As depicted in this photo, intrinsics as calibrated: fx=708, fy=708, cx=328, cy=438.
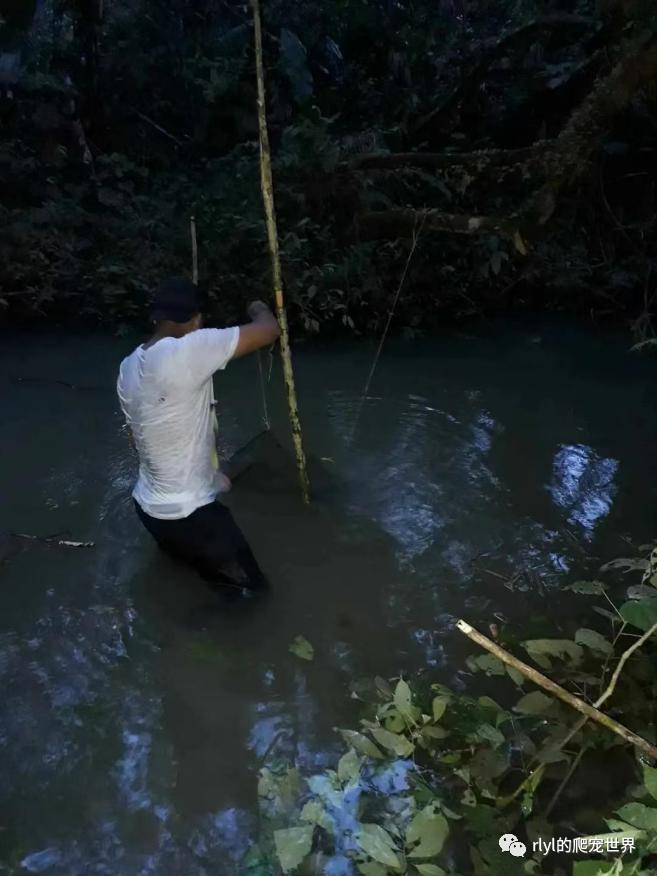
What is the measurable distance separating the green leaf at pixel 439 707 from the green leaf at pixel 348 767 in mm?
389

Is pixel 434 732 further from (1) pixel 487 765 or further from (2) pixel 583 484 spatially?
(2) pixel 583 484

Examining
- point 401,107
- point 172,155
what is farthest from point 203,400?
point 172,155

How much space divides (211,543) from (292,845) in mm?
1519

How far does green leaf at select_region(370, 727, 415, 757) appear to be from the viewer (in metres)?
2.92

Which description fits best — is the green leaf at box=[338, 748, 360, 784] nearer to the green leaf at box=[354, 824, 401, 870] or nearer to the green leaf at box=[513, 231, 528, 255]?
the green leaf at box=[354, 824, 401, 870]

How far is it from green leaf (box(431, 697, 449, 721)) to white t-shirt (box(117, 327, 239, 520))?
1.51m

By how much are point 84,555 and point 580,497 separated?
132 inches

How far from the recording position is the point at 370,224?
25.6ft

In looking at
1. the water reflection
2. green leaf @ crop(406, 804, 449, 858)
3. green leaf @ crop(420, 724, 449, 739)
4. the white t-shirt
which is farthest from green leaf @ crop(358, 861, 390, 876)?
the water reflection

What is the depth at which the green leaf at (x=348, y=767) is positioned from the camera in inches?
111

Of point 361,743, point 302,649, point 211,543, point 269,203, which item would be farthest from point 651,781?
point 269,203

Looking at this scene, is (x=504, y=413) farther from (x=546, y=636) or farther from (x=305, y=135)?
(x=305, y=135)

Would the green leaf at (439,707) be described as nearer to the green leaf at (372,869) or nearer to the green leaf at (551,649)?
the green leaf at (551,649)

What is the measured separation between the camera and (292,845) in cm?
252
